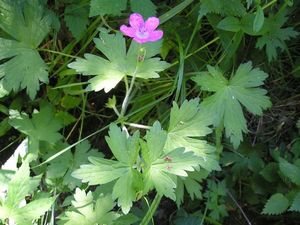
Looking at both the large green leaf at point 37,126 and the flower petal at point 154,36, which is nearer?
the flower petal at point 154,36

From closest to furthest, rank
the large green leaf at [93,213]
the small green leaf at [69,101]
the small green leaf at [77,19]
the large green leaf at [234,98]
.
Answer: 1. the large green leaf at [93,213]
2. the large green leaf at [234,98]
3. the small green leaf at [77,19]
4. the small green leaf at [69,101]

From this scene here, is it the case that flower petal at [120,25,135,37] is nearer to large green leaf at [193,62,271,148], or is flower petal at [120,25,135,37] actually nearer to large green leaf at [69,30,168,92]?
large green leaf at [69,30,168,92]

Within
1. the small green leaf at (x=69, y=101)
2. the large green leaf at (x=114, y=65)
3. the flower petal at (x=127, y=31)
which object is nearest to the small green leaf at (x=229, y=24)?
the large green leaf at (x=114, y=65)

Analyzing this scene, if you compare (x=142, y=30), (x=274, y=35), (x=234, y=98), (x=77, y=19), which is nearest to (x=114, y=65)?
(x=142, y=30)

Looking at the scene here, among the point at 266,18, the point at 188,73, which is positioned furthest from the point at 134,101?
the point at 266,18

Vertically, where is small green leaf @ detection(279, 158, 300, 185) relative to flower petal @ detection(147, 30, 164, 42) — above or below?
below

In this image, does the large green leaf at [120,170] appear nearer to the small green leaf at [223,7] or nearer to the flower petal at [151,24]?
the flower petal at [151,24]

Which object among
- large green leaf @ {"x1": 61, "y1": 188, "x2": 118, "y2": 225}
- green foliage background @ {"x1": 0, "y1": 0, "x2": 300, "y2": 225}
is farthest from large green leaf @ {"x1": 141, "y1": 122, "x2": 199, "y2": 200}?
large green leaf @ {"x1": 61, "y1": 188, "x2": 118, "y2": 225}
